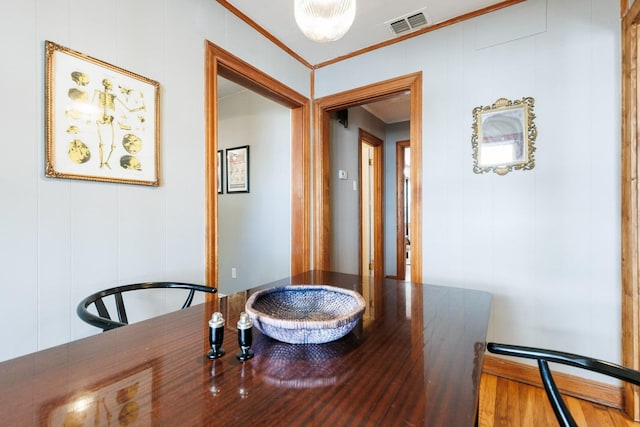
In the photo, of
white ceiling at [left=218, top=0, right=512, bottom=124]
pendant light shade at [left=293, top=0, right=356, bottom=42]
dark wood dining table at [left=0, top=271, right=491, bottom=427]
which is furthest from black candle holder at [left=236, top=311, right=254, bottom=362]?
white ceiling at [left=218, top=0, right=512, bottom=124]

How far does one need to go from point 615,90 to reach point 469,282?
4.66 feet

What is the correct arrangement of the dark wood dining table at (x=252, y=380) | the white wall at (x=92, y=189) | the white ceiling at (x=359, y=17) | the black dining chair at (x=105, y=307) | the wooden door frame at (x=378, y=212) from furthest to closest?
the wooden door frame at (x=378, y=212), the white ceiling at (x=359, y=17), the white wall at (x=92, y=189), the black dining chair at (x=105, y=307), the dark wood dining table at (x=252, y=380)

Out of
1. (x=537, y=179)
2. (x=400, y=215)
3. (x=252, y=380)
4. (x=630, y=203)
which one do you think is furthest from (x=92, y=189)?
(x=400, y=215)

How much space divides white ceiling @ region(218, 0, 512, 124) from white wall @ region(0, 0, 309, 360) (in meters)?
0.30

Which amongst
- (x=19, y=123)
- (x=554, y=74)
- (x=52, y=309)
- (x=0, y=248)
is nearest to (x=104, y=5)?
(x=19, y=123)

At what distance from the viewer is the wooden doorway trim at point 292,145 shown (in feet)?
6.51

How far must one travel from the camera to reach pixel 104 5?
149 cm

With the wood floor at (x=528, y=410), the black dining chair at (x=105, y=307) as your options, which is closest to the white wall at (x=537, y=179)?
the wood floor at (x=528, y=410)

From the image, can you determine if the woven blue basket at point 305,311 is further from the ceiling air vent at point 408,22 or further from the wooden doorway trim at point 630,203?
the ceiling air vent at point 408,22

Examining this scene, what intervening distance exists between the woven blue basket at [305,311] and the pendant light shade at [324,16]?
1115 mm

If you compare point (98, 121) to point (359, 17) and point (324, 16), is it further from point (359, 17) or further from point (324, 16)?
point (359, 17)

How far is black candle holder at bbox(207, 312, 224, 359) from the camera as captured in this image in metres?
0.75

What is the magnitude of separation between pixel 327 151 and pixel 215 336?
2.47 metres

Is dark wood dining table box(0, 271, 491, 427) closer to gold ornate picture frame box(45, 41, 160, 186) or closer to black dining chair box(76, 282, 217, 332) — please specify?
black dining chair box(76, 282, 217, 332)
